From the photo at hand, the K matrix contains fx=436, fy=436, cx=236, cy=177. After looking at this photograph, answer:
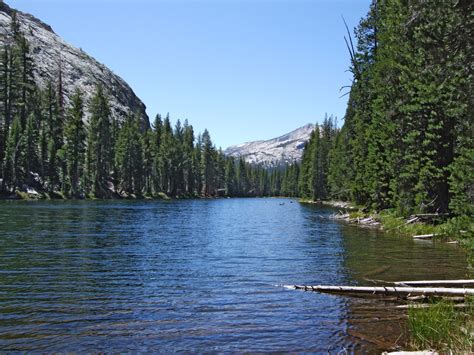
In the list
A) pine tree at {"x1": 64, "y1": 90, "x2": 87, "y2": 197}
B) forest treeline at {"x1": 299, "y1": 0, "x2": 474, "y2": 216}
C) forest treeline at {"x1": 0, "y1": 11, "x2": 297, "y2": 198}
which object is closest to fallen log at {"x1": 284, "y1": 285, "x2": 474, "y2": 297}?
forest treeline at {"x1": 299, "y1": 0, "x2": 474, "y2": 216}

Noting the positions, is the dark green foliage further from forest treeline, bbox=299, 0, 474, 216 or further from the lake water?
the lake water

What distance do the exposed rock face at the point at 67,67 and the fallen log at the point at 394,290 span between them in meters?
130

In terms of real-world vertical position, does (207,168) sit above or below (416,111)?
above

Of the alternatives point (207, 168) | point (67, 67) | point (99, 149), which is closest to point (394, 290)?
point (99, 149)

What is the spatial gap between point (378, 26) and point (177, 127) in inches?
5142

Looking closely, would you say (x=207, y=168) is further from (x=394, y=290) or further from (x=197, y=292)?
(x=394, y=290)

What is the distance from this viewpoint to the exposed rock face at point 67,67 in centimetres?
14112

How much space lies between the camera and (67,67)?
508ft

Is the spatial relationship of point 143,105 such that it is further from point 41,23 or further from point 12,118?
point 12,118

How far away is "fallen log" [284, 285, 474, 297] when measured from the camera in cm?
1169

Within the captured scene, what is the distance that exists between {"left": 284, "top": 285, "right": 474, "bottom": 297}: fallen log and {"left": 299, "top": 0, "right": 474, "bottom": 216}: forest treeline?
6.47m

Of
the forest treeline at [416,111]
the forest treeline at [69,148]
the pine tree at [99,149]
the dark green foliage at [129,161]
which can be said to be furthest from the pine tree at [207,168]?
the forest treeline at [416,111]

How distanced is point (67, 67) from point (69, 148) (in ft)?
241

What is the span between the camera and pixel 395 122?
117 feet
